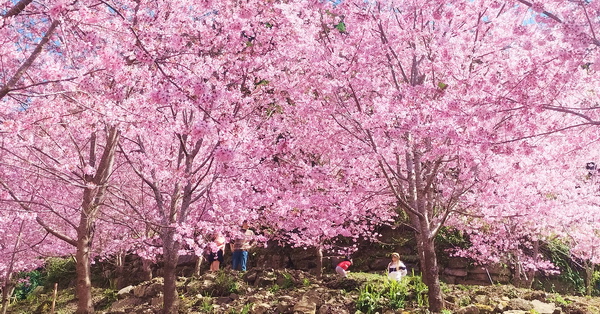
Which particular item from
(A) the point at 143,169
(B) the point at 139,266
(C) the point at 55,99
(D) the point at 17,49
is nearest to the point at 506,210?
(A) the point at 143,169

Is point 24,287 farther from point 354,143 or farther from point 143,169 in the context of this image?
point 354,143

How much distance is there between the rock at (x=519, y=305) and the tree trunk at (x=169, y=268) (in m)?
5.55

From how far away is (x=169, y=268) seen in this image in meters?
7.86

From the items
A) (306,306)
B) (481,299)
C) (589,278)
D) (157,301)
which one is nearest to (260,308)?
(306,306)

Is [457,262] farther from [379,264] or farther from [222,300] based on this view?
[222,300]

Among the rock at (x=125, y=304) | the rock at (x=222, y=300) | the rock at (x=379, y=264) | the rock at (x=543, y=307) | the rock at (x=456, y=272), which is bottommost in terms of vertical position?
the rock at (x=125, y=304)

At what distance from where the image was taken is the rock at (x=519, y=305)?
23.6 ft

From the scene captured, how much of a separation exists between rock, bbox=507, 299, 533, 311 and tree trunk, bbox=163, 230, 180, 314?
18.2 ft

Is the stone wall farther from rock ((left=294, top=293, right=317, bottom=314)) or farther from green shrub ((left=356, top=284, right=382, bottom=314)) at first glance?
rock ((left=294, top=293, right=317, bottom=314))

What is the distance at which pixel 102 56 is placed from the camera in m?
4.80

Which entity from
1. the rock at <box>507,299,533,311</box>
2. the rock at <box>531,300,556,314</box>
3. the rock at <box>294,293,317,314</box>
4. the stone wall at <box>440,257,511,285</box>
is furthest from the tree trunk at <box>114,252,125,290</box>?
the rock at <box>531,300,556,314</box>

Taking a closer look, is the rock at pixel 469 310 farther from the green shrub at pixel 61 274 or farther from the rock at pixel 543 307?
the green shrub at pixel 61 274

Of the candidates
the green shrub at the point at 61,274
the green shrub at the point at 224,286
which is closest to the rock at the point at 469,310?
the green shrub at the point at 224,286

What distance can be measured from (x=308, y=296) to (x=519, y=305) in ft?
11.2
